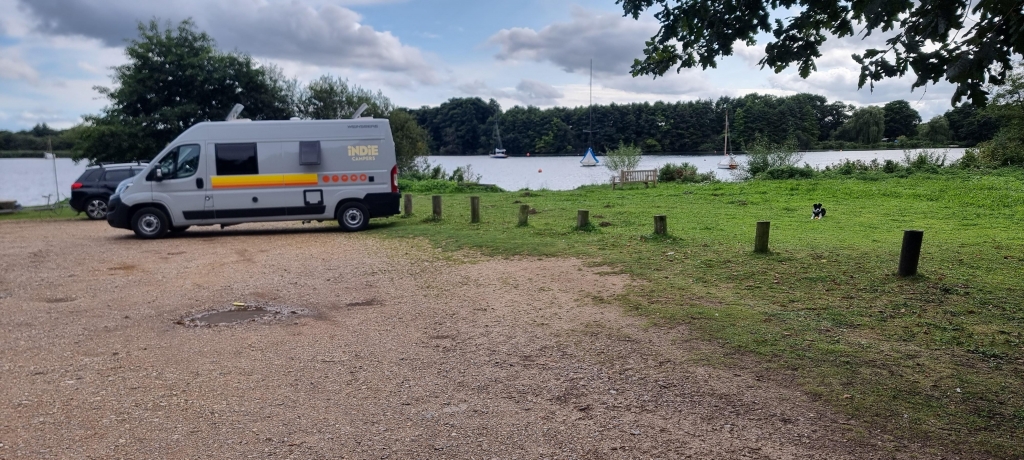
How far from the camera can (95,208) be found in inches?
771

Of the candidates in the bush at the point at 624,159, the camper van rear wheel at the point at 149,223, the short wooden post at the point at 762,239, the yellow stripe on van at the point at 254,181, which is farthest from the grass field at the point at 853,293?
the bush at the point at 624,159

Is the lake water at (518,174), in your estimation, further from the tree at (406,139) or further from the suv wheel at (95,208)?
the suv wheel at (95,208)

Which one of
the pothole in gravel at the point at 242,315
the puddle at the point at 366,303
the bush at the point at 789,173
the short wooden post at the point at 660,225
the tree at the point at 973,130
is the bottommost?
the pothole in gravel at the point at 242,315

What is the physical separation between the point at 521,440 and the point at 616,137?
36339mm

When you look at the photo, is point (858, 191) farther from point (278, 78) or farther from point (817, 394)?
point (278, 78)

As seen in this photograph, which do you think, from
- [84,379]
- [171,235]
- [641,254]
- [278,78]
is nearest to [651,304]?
[641,254]

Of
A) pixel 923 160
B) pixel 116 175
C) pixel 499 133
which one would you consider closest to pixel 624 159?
pixel 923 160

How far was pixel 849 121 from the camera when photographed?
2830 cm

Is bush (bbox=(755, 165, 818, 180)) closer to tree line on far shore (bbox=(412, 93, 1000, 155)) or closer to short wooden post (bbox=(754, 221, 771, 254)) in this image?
tree line on far shore (bbox=(412, 93, 1000, 155))

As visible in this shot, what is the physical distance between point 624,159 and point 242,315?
27.0 meters

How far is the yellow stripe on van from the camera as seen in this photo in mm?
14031

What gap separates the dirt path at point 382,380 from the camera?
12.4 feet

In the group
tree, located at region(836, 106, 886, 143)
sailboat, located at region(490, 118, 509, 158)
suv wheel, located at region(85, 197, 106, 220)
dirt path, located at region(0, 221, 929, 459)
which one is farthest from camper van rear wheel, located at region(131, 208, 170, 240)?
sailboat, located at region(490, 118, 509, 158)

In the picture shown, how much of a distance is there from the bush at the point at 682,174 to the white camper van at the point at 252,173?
760 inches
